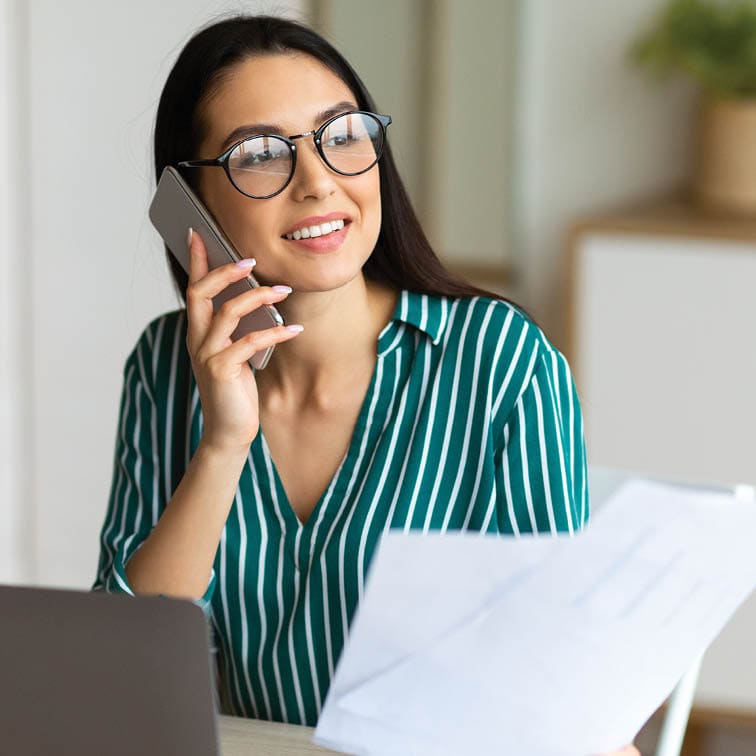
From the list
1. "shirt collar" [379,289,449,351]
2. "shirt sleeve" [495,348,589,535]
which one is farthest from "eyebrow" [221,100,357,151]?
"shirt sleeve" [495,348,589,535]

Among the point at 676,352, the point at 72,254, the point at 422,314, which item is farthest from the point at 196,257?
the point at 676,352

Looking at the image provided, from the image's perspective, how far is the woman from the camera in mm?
1259

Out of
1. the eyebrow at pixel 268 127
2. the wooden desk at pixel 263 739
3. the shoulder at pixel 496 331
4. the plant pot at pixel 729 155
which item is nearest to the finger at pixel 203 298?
the eyebrow at pixel 268 127

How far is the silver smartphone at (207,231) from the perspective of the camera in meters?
1.31

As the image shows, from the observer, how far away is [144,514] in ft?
4.73

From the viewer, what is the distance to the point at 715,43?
275 cm

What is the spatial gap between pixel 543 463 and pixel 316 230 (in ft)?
1.14

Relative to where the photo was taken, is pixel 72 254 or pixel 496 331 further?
pixel 72 254

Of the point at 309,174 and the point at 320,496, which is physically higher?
the point at 309,174

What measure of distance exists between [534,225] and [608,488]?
169cm

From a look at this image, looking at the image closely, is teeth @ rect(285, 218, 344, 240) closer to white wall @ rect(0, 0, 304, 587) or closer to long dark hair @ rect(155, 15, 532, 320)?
long dark hair @ rect(155, 15, 532, 320)

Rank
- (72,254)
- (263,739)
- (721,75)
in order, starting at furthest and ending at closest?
(721,75), (72,254), (263,739)

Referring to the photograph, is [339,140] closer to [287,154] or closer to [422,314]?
[287,154]

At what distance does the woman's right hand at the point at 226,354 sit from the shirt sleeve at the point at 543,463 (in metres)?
0.27
